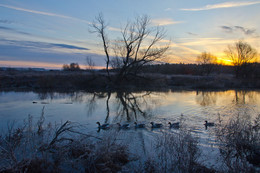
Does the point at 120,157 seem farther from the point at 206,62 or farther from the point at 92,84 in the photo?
the point at 206,62

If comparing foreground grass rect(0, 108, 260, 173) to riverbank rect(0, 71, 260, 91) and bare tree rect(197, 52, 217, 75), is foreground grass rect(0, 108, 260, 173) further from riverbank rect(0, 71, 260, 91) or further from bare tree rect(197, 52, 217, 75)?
bare tree rect(197, 52, 217, 75)

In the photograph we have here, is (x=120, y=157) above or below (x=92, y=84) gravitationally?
below

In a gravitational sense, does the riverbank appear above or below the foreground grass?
above

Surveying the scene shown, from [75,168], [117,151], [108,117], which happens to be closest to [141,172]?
[117,151]

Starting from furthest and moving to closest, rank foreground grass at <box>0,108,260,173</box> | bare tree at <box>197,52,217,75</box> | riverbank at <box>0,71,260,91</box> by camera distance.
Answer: bare tree at <box>197,52,217,75</box>
riverbank at <box>0,71,260,91</box>
foreground grass at <box>0,108,260,173</box>

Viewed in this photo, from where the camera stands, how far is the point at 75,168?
20.6 ft

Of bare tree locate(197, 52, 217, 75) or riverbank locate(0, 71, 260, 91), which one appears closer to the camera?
riverbank locate(0, 71, 260, 91)

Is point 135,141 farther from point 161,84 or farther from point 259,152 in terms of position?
point 161,84

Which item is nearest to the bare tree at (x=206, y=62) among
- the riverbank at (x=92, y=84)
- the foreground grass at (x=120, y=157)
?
the riverbank at (x=92, y=84)

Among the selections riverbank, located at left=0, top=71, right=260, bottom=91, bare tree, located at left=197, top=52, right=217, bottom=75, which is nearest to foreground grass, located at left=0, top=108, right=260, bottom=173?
riverbank, located at left=0, top=71, right=260, bottom=91

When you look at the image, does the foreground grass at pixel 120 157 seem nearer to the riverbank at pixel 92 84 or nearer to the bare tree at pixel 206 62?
the riverbank at pixel 92 84

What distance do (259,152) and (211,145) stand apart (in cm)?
168

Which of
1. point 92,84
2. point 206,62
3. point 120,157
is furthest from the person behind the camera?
point 206,62

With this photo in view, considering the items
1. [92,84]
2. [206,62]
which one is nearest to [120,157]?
[92,84]
